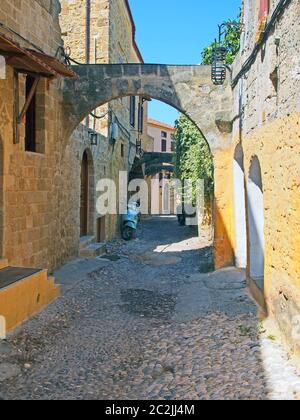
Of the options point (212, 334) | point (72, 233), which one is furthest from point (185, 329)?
point (72, 233)

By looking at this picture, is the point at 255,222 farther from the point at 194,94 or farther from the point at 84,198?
the point at 84,198

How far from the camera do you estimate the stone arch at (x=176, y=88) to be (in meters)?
8.30

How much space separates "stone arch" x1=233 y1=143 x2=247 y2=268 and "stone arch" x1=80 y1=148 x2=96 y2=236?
451 cm

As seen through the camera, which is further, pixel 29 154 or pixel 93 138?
pixel 93 138

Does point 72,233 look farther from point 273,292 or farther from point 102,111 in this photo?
point 273,292

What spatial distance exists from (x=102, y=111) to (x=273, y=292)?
8826mm

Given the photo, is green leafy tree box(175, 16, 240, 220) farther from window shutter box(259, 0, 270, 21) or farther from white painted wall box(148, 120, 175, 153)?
white painted wall box(148, 120, 175, 153)

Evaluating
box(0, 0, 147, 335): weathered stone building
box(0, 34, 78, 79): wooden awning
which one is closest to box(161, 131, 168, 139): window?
box(0, 0, 147, 335): weathered stone building

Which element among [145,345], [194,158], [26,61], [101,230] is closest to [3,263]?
[145,345]

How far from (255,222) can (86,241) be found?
526 centimetres

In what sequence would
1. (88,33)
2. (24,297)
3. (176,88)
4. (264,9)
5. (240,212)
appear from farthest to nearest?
(88,33) → (176,88) → (240,212) → (24,297) → (264,9)

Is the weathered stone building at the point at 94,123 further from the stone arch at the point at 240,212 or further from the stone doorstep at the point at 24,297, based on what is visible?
the stone arch at the point at 240,212

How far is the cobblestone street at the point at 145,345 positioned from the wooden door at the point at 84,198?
10.8 feet

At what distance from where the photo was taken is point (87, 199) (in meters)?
11.5
